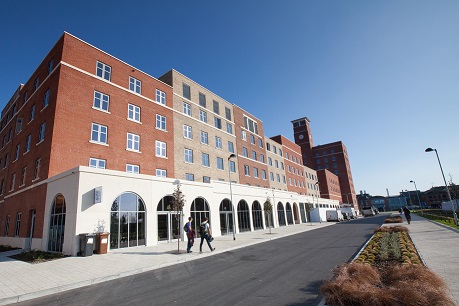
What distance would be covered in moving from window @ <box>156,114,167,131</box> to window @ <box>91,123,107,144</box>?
20.4ft

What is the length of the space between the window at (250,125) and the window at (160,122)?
19000 millimetres

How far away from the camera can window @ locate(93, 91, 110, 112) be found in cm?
2282

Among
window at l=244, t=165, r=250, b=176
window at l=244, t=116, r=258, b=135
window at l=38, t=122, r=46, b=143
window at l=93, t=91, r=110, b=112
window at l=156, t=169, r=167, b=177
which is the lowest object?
window at l=156, t=169, r=167, b=177

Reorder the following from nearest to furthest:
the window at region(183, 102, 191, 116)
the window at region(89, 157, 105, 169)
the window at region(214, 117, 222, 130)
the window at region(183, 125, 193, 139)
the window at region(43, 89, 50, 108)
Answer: the window at region(89, 157, 105, 169) → the window at region(43, 89, 50, 108) → the window at region(183, 125, 193, 139) → the window at region(183, 102, 191, 116) → the window at region(214, 117, 222, 130)

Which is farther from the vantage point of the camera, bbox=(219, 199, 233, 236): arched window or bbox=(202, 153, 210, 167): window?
bbox=(202, 153, 210, 167): window

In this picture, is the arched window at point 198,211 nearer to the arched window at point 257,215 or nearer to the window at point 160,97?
the arched window at point 257,215

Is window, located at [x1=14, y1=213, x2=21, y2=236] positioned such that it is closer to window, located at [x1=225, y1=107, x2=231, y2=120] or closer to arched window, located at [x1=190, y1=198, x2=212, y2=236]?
arched window, located at [x1=190, y1=198, x2=212, y2=236]

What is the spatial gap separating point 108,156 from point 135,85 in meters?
9.01

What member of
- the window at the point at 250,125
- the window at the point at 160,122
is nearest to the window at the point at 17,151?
the window at the point at 160,122

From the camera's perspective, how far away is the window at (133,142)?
24375mm

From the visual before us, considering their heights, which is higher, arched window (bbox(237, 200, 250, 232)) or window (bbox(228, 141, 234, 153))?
window (bbox(228, 141, 234, 153))

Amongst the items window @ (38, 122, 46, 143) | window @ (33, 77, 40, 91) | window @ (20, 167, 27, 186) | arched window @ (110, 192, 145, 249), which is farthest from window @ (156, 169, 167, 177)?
window @ (33, 77, 40, 91)

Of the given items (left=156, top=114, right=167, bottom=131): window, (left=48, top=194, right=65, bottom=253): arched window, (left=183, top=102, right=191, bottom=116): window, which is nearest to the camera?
(left=48, top=194, right=65, bottom=253): arched window

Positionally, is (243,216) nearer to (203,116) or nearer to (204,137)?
(204,137)
